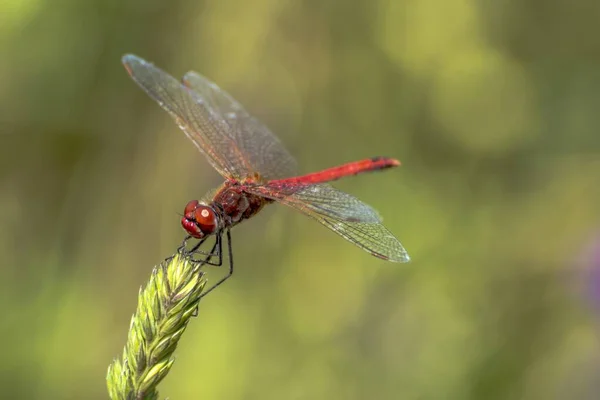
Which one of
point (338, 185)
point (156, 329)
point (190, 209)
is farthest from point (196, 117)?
point (156, 329)

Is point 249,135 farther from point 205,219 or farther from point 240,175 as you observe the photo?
point 205,219

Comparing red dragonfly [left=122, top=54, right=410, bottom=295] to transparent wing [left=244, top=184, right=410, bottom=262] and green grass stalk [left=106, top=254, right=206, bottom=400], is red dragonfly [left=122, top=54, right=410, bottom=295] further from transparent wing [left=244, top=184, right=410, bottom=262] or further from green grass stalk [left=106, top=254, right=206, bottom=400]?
green grass stalk [left=106, top=254, right=206, bottom=400]

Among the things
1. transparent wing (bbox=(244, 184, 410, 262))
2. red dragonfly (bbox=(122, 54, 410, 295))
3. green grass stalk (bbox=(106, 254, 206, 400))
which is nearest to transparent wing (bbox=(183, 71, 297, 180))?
red dragonfly (bbox=(122, 54, 410, 295))

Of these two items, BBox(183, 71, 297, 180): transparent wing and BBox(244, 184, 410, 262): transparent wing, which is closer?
BBox(244, 184, 410, 262): transparent wing

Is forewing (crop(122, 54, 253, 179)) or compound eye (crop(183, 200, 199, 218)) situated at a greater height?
forewing (crop(122, 54, 253, 179))

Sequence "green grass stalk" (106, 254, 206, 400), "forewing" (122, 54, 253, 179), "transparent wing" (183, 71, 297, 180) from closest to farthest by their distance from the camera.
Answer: "green grass stalk" (106, 254, 206, 400) < "forewing" (122, 54, 253, 179) < "transparent wing" (183, 71, 297, 180)

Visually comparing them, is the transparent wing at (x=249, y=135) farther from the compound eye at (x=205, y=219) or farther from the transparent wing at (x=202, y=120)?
the compound eye at (x=205, y=219)

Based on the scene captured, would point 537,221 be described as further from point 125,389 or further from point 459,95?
point 125,389
